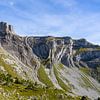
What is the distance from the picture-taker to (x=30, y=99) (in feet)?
652

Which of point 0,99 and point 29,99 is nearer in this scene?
point 0,99

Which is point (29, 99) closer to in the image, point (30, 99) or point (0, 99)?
point (30, 99)

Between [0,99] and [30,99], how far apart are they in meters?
106

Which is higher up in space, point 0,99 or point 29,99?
point 0,99

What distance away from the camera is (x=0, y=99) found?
310 feet

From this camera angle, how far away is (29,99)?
644ft

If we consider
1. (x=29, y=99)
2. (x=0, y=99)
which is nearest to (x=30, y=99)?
(x=29, y=99)

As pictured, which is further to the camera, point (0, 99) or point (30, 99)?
point (30, 99)

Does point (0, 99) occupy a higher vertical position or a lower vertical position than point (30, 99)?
higher

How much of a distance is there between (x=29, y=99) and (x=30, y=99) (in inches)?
101

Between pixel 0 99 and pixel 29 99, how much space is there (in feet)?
338
